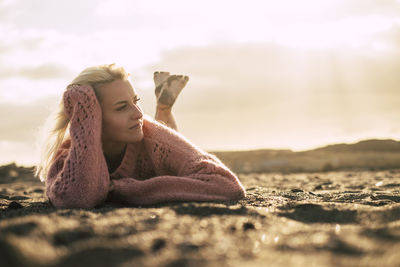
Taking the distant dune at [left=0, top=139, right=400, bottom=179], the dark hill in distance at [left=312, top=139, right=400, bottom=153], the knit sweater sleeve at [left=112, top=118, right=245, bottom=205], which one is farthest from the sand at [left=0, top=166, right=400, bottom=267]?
the dark hill in distance at [left=312, top=139, right=400, bottom=153]

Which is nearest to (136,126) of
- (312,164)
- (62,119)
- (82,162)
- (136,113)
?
(136,113)

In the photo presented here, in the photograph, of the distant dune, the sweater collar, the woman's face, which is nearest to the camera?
the woman's face

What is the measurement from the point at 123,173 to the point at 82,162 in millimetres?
549

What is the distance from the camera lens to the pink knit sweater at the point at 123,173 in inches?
119

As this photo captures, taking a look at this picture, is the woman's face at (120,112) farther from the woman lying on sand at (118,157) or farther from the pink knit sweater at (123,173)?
the pink knit sweater at (123,173)

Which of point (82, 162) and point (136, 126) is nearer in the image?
point (82, 162)

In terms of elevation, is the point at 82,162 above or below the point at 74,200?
above

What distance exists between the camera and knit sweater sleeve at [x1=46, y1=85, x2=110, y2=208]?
3.00 metres

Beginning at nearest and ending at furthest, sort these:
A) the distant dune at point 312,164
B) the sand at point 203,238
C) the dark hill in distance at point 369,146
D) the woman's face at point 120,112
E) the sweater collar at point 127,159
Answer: the sand at point 203,238, the woman's face at point 120,112, the sweater collar at point 127,159, the distant dune at point 312,164, the dark hill in distance at point 369,146

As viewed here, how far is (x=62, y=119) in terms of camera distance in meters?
3.75

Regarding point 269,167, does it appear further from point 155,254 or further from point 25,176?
point 155,254

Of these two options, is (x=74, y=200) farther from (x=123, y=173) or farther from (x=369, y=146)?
(x=369, y=146)

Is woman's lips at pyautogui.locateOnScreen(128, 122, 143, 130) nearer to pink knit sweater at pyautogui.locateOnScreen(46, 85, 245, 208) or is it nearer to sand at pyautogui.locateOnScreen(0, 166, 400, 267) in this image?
pink knit sweater at pyautogui.locateOnScreen(46, 85, 245, 208)

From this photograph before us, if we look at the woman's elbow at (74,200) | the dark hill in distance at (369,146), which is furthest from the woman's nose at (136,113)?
the dark hill in distance at (369,146)
